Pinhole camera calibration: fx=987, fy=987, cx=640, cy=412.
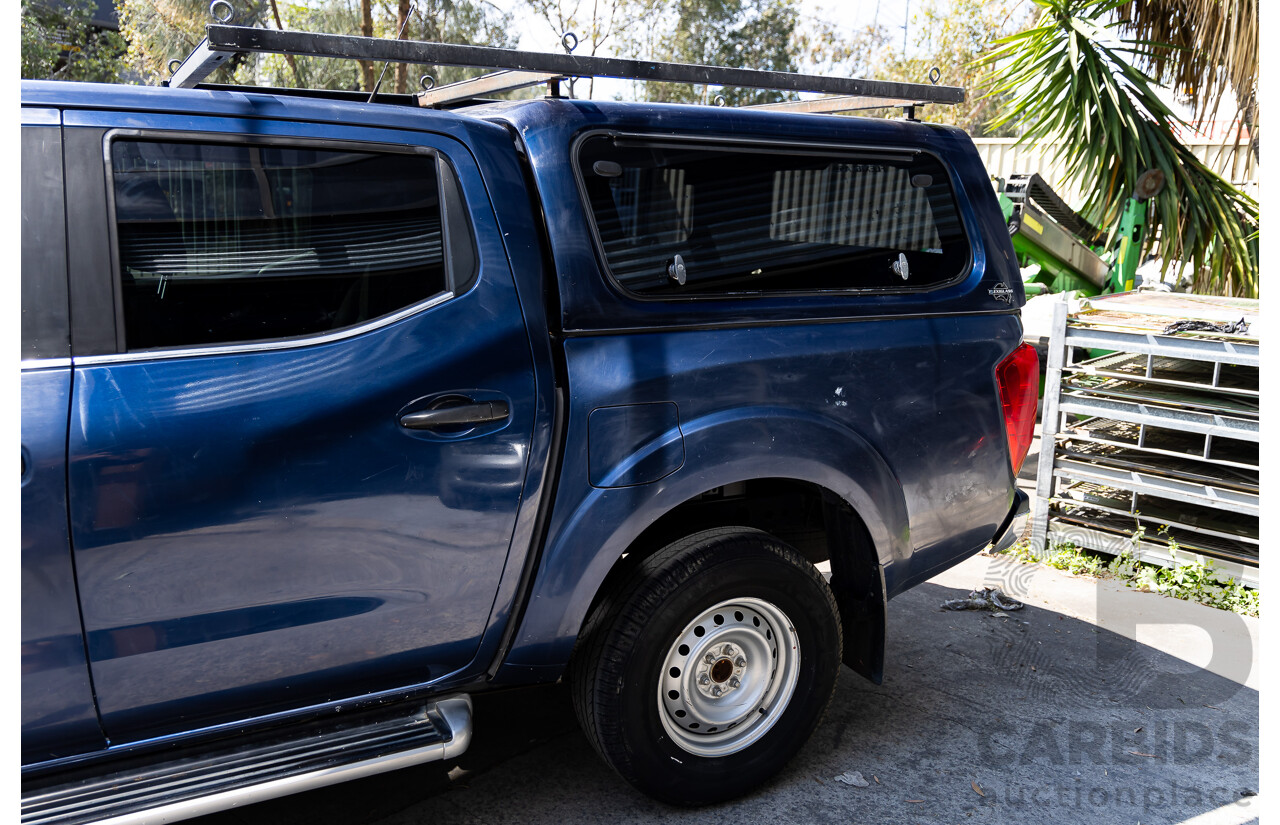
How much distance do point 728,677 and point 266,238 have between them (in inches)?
71.3

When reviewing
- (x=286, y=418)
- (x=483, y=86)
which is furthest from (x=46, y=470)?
(x=483, y=86)

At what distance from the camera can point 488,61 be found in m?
2.63

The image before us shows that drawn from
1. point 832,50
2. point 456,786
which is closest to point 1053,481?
point 456,786

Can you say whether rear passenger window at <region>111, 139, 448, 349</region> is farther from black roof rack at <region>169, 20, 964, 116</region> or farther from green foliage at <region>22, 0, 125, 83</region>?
green foliage at <region>22, 0, 125, 83</region>

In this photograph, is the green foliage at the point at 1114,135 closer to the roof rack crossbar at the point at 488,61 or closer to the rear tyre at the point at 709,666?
the roof rack crossbar at the point at 488,61

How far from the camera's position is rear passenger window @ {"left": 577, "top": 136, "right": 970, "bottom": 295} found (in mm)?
2795

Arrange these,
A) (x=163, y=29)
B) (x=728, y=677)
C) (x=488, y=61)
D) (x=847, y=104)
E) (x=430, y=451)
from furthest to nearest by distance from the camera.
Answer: (x=163, y=29), (x=847, y=104), (x=728, y=677), (x=488, y=61), (x=430, y=451)

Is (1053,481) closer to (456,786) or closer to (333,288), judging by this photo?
(456,786)

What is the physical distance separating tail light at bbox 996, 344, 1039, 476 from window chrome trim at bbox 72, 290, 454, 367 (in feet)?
6.44

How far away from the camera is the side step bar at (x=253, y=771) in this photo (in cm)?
214

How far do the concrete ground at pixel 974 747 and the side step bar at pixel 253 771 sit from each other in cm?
59

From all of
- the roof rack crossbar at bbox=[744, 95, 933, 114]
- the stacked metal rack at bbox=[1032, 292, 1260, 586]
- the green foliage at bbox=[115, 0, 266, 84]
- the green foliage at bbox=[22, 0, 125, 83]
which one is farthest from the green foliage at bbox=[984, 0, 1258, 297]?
the green foliage at bbox=[22, 0, 125, 83]

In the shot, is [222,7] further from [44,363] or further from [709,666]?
[709,666]

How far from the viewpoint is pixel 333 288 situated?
2.45m
